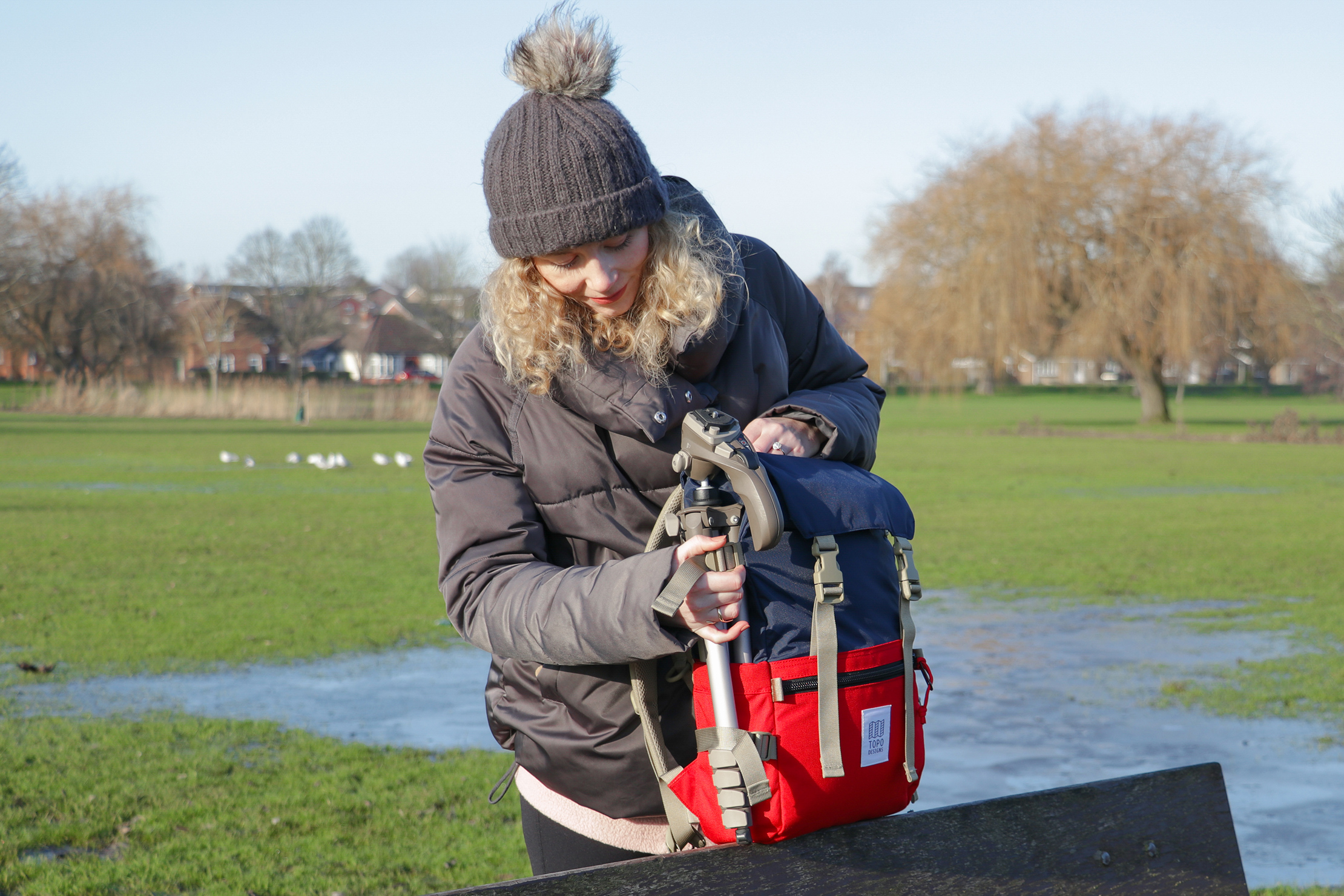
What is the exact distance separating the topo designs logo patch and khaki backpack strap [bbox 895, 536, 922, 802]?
0.04 meters

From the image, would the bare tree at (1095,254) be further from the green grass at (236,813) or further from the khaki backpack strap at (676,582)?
the khaki backpack strap at (676,582)

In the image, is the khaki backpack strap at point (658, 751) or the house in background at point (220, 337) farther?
the house in background at point (220, 337)

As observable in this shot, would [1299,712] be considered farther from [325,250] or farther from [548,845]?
[325,250]

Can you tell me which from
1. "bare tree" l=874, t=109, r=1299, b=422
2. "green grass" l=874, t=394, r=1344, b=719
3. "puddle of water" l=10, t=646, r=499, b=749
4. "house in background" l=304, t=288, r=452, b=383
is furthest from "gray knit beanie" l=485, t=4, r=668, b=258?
"house in background" l=304, t=288, r=452, b=383

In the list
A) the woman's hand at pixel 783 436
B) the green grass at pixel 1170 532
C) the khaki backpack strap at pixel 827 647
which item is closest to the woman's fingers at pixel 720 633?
the khaki backpack strap at pixel 827 647

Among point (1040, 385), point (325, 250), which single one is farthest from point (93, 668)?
point (1040, 385)

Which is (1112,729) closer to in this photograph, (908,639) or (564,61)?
(908,639)

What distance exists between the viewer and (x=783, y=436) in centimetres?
197

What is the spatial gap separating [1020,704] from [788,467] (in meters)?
5.78

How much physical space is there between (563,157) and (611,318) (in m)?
0.28

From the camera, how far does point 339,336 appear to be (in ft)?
354

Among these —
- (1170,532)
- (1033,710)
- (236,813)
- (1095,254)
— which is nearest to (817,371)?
(236,813)

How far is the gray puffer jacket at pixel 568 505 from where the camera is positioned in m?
1.91

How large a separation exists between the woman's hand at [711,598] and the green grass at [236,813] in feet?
10.5
